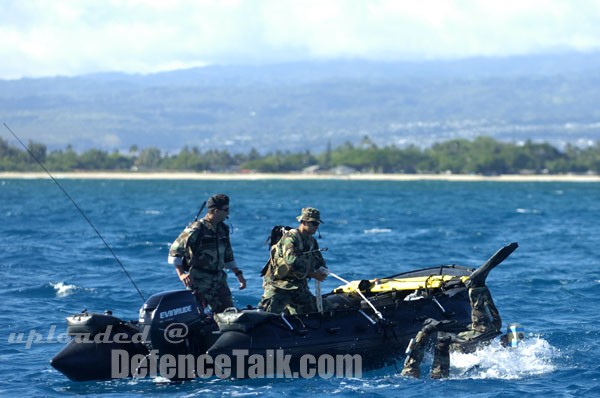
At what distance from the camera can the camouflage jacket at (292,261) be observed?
14.0m

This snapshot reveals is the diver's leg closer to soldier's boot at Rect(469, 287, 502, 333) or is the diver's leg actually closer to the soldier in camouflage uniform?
soldier's boot at Rect(469, 287, 502, 333)

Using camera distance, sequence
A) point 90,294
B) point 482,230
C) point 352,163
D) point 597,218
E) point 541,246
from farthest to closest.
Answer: point 352,163 → point 597,218 → point 482,230 → point 541,246 → point 90,294

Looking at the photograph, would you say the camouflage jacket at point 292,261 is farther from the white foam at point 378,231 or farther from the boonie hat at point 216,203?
the white foam at point 378,231

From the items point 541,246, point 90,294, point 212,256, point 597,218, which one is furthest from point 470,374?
point 597,218

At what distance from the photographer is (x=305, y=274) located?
1418 centimetres

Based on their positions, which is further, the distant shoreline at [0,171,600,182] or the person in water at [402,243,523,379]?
the distant shoreline at [0,171,600,182]

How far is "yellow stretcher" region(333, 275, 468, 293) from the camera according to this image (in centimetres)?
1590

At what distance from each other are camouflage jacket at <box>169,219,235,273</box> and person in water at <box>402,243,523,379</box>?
103 inches

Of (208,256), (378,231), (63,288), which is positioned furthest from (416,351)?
(378,231)

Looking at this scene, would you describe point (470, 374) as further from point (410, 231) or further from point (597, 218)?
point (597, 218)

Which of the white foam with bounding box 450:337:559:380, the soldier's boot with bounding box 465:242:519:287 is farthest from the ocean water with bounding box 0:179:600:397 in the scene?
the soldier's boot with bounding box 465:242:519:287

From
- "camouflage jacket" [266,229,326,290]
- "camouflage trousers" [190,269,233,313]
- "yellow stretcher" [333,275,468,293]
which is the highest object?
"camouflage jacket" [266,229,326,290]

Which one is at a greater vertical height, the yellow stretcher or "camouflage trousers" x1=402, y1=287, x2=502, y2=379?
the yellow stretcher

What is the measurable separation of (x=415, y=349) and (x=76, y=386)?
416 centimetres
